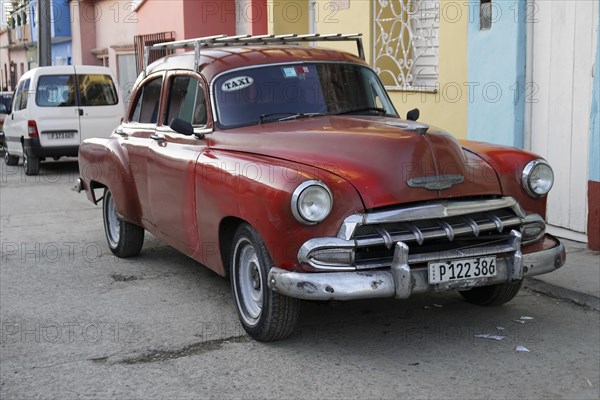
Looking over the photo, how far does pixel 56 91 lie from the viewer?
1558 centimetres

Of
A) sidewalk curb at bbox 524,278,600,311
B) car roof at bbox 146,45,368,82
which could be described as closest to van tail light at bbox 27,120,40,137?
car roof at bbox 146,45,368,82

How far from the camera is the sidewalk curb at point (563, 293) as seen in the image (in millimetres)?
6227

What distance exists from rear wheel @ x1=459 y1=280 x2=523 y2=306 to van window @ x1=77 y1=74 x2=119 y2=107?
35.8 ft

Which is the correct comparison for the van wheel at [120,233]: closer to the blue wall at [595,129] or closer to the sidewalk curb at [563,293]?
the sidewalk curb at [563,293]

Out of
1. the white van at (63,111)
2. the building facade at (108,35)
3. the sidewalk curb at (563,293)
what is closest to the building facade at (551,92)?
the sidewalk curb at (563,293)

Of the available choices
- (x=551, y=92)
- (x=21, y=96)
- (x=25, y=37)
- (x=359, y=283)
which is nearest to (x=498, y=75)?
(x=551, y=92)

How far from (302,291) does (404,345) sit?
0.94 m

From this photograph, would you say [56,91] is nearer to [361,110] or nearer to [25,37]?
[361,110]

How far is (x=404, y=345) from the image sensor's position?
212 inches

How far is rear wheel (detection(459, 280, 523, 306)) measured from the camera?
602cm

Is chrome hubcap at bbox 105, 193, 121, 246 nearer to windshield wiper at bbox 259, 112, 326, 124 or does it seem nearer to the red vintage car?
the red vintage car

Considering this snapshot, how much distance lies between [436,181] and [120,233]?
391 cm

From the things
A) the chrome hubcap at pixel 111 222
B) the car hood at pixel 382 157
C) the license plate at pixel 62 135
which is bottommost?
the chrome hubcap at pixel 111 222

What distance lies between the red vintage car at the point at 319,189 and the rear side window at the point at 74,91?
29.3 ft
